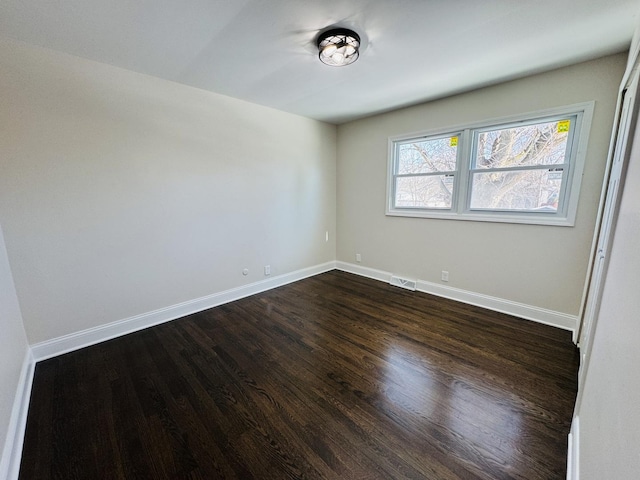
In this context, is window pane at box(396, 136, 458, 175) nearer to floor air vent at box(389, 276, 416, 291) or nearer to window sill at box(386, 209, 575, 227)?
window sill at box(386, 209, 575, 227)

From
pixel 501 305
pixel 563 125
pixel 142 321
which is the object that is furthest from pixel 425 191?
pixel 142 321

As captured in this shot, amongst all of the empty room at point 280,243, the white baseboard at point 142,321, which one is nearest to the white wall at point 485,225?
the empty room at point 280,243

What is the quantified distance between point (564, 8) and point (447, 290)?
2719 mm

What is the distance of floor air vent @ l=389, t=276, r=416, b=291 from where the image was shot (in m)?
3.65

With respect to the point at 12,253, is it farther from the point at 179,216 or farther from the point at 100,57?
the point at 100,57

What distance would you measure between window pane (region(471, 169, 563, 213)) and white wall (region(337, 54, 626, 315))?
0.21 meters

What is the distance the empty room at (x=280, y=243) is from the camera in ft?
4.52

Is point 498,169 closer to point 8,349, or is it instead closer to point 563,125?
point 563,125

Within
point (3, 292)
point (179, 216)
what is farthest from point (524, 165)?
point (3, 292)

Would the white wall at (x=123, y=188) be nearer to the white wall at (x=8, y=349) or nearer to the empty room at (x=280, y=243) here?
the empty room at (x=280, y=243)

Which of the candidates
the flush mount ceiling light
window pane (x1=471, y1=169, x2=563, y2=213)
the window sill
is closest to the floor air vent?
the window sill

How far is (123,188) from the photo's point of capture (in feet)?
7.97

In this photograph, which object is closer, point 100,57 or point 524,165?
point 100,57

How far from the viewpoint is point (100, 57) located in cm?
212
